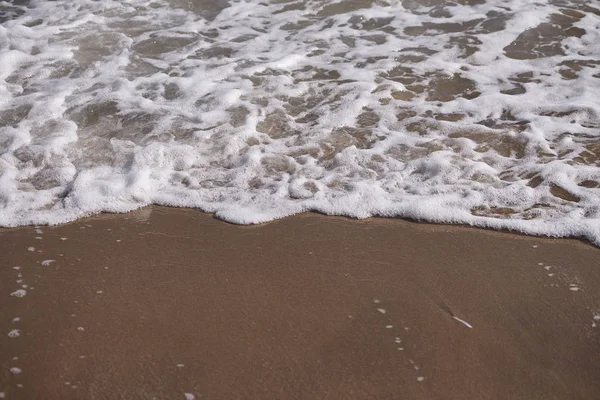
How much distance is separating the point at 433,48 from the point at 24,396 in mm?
4428

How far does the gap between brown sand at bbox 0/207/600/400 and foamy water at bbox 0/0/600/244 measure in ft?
0.81

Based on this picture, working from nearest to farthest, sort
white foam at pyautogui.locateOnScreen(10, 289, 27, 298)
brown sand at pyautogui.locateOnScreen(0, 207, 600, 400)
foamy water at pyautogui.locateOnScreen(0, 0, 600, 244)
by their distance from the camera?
brown sand at pyautogui.locateOnScreen(0, 207, 600, 400), white foam at pyautogui.locateOnScreen(10, 289, 27, 298), foamy water at pyautogui.locateOnScreen(0, 0, 600, 244)

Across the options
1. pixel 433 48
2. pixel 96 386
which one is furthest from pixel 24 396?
pixel 433 48

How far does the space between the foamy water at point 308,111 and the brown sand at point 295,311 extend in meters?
0.25

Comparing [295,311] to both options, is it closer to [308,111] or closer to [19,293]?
[19,293]

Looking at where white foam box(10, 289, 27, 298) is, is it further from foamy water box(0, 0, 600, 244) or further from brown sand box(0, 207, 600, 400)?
foamy water box(0, 0, 600, 244)

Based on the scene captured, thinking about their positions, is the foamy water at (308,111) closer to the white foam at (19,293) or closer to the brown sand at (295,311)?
the brown sand at (295,311)

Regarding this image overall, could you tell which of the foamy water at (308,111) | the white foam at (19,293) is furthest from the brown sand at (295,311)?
the foamy water at (308,111)

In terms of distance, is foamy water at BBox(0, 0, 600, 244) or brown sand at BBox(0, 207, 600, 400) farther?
foamy water at BBox(0, 0, 600, 244)

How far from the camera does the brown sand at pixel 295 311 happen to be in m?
2.33

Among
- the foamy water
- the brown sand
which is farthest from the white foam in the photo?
the foamy water

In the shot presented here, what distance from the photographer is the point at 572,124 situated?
13.8 ft

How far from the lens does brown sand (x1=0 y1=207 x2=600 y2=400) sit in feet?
7.66

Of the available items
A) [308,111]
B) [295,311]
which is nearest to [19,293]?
[295,311]
